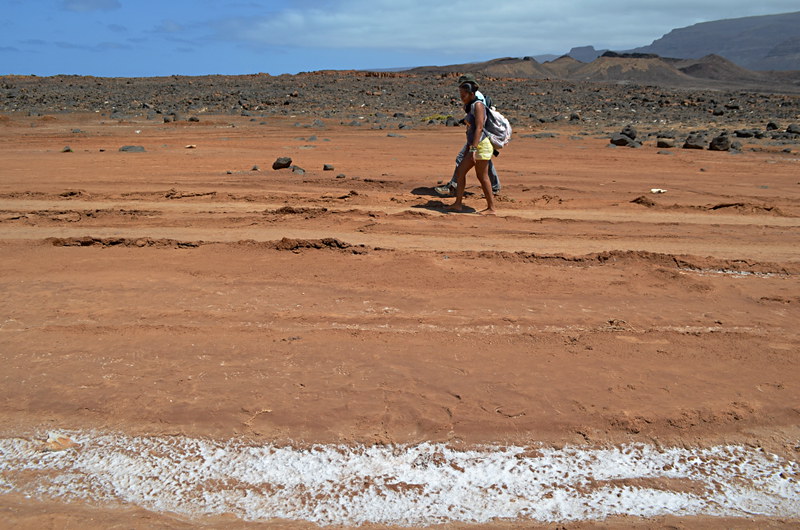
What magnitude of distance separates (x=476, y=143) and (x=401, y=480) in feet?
17.9

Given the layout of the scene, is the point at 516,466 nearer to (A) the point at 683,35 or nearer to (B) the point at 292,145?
(B) the point at 292,145

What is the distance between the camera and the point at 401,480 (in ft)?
11.1

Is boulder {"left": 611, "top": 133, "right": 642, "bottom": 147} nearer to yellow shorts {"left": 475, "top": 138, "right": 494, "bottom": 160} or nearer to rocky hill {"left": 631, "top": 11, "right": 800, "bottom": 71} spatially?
yellow shorts {"left": 475, "top": 138, "right": 494, "bottom": 160}

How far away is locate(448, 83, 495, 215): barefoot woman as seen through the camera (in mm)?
7926

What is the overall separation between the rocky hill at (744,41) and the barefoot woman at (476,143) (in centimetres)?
12684

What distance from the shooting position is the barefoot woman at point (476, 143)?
7.93 meters

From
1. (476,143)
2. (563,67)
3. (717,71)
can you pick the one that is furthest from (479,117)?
(717,71)

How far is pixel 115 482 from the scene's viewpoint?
133 inches

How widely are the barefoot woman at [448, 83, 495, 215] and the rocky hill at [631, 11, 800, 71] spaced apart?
127 m

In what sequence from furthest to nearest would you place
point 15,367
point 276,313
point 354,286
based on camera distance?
point 354,286 < point 276,313 < point 15,367

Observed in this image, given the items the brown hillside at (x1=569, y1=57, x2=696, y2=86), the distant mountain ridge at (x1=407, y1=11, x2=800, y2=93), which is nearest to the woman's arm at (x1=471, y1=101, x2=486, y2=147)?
the distant mountain ridge at (x1=407, y1=11, x2=800, y2=93)

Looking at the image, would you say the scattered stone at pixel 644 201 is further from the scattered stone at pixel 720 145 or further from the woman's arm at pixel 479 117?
the scattered stone at pixel 720 145

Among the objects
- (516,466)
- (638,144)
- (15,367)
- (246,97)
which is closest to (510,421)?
(516,466)

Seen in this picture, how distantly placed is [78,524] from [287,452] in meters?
1.06
